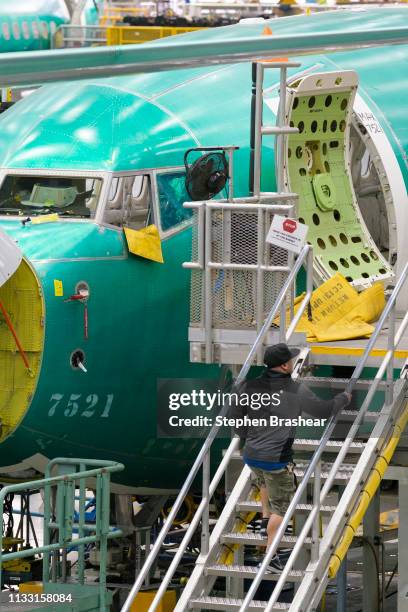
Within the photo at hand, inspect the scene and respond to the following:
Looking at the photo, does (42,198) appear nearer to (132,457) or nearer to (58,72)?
(132,457)

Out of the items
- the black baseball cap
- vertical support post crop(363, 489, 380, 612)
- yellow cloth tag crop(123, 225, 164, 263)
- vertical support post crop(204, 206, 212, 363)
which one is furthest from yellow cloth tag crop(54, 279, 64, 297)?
vertical support post crop(363, 489, 380, 612)

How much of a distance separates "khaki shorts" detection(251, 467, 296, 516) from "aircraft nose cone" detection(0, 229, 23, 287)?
2996 mm

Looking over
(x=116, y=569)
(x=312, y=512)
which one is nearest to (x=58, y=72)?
(x=312, y=512)

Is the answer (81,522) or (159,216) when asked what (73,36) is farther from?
(81,522)

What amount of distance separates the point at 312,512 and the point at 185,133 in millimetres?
4637

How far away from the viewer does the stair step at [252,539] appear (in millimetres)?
15609

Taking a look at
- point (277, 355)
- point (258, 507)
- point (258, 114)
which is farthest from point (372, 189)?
point (258, 507)

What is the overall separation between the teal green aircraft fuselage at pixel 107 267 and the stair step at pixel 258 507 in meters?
2.00

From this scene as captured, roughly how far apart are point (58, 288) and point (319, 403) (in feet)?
9.85

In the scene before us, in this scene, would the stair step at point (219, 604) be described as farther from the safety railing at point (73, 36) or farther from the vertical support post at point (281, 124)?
the safety railing at point (73, 36)

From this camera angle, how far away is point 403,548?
56.8ft

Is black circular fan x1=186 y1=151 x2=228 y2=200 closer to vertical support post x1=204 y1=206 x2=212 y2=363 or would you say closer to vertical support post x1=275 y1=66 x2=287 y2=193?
vertical support post x1=275 y1=66 x2=287 y2=193

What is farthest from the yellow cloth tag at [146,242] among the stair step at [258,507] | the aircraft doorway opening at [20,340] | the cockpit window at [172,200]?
the stair step at [258,507]

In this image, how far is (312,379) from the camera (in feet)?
54.7
